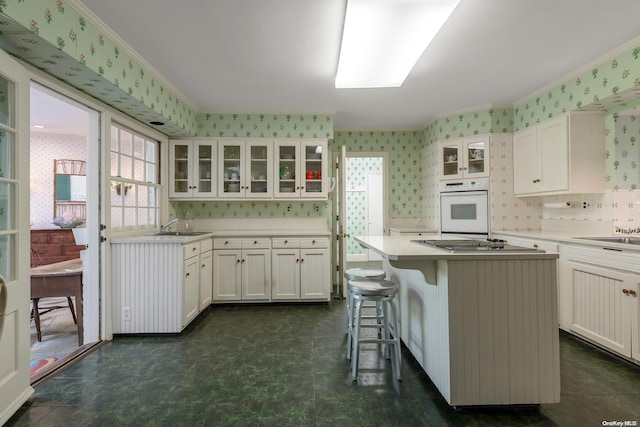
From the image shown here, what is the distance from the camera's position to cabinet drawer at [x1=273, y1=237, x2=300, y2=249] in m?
3.71

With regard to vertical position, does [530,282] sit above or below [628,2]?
below

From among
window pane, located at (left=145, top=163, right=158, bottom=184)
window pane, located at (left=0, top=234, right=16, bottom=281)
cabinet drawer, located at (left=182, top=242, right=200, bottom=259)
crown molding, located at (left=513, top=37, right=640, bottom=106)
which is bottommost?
cabinet drawer, located at (left=182, top=242, right=200, bottom=259)

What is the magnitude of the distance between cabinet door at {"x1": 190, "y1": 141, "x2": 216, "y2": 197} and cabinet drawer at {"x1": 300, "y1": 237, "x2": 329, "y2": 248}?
4.32 feet

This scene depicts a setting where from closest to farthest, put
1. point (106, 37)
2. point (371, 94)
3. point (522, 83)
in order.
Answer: point (106, 37)
point (522, 83)
point (371, 94)

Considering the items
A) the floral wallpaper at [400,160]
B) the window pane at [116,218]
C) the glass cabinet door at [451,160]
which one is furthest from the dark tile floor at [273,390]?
the floral wallpaper at [400,160]

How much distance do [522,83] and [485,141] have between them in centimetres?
79

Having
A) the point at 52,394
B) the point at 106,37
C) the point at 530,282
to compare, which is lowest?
the point at 52,394

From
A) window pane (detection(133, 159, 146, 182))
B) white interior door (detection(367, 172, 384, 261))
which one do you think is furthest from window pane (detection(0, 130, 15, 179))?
white interior door (detection(367, 172, 384, 261))

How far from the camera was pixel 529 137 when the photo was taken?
3.56 m

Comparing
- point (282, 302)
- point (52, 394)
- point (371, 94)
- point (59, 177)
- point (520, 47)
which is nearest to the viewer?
point (52, 394)

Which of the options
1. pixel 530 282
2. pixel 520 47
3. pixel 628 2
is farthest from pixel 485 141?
pixel 530 282

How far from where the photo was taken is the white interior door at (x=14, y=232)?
1.69 metres

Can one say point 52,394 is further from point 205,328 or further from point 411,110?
point 411,110

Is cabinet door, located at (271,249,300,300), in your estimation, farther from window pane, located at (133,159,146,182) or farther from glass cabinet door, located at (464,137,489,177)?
glass cabinet door, located at (464,137,489,177)
